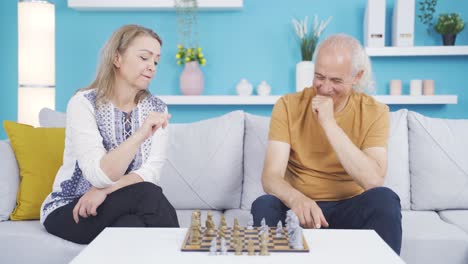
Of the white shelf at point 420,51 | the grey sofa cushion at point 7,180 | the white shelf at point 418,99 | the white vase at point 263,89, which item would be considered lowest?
the grey sofa cushion at point 7,180

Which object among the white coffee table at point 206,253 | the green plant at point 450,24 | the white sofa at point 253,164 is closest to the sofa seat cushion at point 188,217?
the white sofa at point 253,164

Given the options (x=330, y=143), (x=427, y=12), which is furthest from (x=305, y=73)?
(x=330, y=143)

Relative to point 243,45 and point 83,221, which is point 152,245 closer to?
point 83,221

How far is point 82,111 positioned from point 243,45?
209 centimetres

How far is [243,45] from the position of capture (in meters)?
3.91

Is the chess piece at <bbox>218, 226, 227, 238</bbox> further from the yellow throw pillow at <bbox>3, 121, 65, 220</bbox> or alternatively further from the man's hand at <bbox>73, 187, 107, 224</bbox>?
the yellow throw pillow at <bbox>3, 121, 65, 220</bbox>

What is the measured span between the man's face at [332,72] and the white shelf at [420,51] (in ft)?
5.50

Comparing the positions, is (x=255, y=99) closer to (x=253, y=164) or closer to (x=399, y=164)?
(x=253, y=164)

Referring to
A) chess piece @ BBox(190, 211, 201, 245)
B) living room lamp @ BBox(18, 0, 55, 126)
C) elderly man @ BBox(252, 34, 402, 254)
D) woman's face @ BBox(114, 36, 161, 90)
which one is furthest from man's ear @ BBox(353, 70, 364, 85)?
living room lamp @ BBox(18, 0, 55, 126)

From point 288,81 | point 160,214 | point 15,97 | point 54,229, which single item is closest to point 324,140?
point 160,214

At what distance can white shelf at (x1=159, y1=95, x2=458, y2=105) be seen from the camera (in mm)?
3689

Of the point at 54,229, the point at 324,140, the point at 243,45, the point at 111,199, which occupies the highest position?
the point at 243,45

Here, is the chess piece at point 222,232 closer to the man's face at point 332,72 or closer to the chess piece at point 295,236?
the chess piece at point 295,236

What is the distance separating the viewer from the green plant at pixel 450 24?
145 inches
